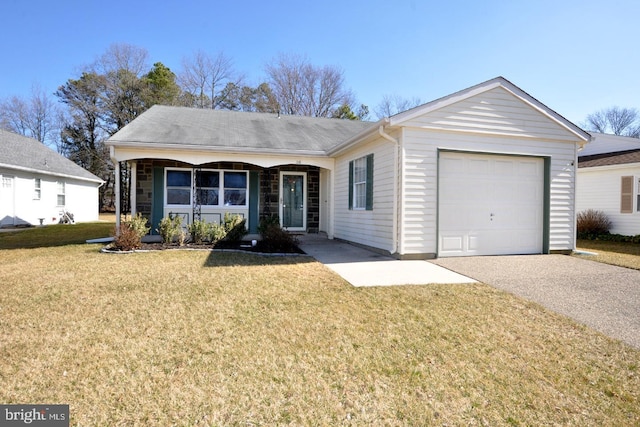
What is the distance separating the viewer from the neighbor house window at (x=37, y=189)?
1638 cm

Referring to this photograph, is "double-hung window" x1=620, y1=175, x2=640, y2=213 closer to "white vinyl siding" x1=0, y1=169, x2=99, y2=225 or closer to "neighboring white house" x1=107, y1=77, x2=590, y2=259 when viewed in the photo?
"neighboring white house" x1=107, y1=77, x2=590, y2=259

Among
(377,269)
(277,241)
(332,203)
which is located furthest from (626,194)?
(277,241)

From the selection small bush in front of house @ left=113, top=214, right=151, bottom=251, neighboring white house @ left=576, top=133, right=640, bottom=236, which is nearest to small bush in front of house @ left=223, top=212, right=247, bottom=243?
small bush in front of house @ left=113, top=214, right=151, bottom=251

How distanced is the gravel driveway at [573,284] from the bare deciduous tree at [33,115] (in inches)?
1437

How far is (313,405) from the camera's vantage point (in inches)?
88.7

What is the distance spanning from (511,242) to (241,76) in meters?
26.3

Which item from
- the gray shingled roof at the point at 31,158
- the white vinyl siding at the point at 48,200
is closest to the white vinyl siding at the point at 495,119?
the gray shingled roof at the point at 31,158

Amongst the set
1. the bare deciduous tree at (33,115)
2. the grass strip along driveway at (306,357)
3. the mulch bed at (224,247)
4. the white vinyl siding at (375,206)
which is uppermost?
the bare deciduous tree at (33,115)

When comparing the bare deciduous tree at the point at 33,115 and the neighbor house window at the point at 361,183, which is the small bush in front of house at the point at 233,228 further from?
the bare deciduous tree at the point at 33,115

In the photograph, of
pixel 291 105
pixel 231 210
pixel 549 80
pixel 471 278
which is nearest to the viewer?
pixel 471 278

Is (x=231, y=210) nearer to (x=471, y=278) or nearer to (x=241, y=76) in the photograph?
(x=471, y=278)

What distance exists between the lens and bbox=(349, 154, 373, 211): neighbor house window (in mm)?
8241

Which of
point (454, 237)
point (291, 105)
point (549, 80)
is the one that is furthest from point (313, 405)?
point (291, 105)

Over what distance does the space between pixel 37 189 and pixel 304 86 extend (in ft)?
61.9
